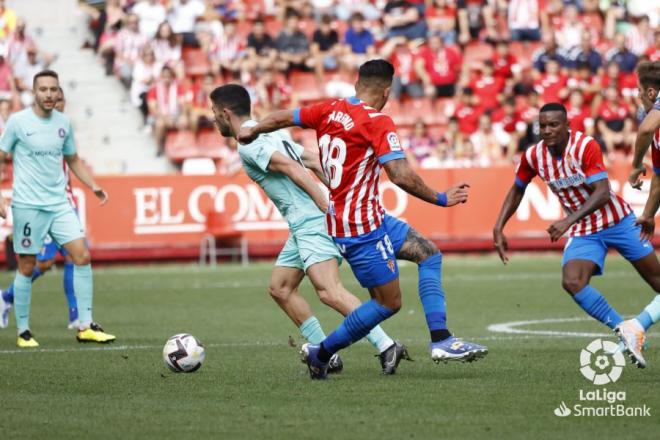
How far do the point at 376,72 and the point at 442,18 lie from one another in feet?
64.1

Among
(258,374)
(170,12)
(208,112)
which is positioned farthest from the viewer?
(170,12)

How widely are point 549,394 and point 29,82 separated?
1956 centimetres

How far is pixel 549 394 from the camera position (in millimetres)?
8492

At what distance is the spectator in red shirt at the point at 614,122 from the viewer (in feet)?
84.6

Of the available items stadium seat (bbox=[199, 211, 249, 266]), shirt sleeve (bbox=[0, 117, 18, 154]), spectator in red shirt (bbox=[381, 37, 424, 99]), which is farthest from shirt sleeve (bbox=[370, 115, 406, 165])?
spectator in red shirt (bbox=[381, 37, 424, 99])

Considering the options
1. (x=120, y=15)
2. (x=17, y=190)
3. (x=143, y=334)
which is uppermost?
(x=120, y=15)

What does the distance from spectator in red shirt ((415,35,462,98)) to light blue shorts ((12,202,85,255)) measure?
1533cm

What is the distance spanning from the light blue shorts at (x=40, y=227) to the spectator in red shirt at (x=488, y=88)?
1506 cm

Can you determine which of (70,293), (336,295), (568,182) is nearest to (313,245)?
(336,295)

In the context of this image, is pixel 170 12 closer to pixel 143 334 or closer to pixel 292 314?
pixel 143 334

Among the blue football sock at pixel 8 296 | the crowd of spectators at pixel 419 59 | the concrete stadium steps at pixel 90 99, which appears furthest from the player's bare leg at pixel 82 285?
the concrete stadium steps at pixel 90 99

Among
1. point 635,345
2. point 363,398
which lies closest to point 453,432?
point 363,398

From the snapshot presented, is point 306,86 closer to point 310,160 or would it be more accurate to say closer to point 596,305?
point 310,160

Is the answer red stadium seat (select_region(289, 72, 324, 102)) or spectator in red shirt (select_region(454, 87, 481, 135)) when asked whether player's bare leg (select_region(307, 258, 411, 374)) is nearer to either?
spectator in red shirt (select_region(454, 87, 481, 135))
